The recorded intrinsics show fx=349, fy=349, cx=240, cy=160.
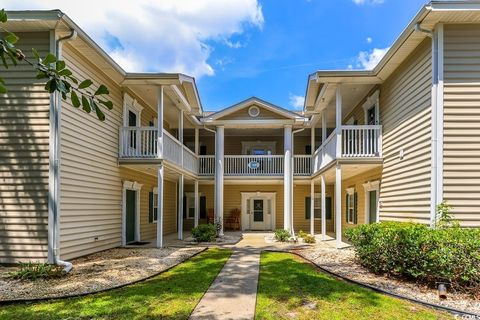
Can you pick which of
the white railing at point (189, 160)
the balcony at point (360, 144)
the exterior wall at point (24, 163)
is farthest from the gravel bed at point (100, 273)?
the balcony at point (360, 144)

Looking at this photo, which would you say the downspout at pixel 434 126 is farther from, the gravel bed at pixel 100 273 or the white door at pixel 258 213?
the white door at pixel 258 213

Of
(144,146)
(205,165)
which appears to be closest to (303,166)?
(205,165)

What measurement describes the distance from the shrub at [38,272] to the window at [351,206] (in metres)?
11.7

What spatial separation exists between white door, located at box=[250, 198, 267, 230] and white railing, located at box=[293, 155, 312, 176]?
128 inches

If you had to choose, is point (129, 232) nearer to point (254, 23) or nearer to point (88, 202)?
point (88, 202)

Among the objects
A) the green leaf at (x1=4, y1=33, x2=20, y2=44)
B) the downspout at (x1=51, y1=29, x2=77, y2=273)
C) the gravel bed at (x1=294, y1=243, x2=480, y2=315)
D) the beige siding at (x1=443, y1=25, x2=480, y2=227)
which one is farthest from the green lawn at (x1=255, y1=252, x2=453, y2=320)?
the downspout at (x1=51, y1=29, x2=77, y2=273)

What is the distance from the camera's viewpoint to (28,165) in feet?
27.0

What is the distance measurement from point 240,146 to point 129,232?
967 cm

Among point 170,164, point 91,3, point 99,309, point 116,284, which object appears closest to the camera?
point 99,309

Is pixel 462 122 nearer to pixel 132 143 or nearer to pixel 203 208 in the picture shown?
pixel 132 143

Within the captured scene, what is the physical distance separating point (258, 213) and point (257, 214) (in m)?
0.08

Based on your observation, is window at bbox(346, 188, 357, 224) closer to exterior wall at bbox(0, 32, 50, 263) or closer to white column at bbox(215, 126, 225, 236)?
white column at bbox(215, 126, 225, 236)

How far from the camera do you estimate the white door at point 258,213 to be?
65.5 ft

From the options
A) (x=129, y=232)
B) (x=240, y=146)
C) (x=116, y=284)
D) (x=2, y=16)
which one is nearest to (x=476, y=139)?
(x=116, y=284)
